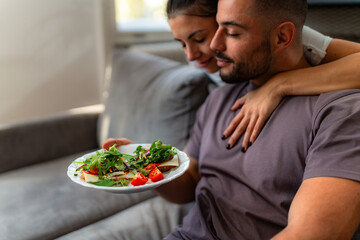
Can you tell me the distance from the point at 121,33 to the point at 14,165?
119cm

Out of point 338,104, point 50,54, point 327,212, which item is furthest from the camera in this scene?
point 50,54

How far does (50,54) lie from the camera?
2.29 m

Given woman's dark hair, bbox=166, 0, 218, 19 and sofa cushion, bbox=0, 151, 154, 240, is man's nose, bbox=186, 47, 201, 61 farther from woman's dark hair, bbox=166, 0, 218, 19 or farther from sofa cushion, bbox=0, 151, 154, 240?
sofa cushion, bbox=0, 151, 154, 240

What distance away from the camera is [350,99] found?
0.84 meters

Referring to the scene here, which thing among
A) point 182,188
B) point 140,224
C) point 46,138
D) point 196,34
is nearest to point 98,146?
point 46,138

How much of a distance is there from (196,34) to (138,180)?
1.91ft

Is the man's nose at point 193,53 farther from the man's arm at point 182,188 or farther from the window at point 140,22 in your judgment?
the window at point 140,22

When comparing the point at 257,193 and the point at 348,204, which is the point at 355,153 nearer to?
the point at 348,204

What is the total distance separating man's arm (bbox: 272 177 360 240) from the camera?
0.72 m

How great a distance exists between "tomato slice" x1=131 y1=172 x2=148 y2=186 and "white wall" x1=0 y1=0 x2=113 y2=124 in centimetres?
167

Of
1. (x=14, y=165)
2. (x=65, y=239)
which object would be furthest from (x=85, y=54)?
(x=65, y=239)

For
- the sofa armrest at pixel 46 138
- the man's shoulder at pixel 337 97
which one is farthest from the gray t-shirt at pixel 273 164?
the sofa armrest at pixel 46 138

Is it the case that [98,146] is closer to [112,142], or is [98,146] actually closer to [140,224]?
[140,224]

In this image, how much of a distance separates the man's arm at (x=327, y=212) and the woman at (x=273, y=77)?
0.82 feet
